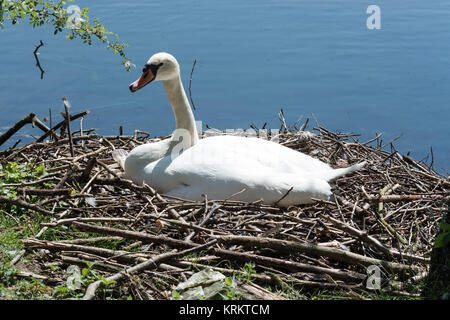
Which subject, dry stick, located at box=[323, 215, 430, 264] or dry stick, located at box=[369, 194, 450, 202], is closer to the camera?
dry stick, located at box=[323, 215, 430, 264]

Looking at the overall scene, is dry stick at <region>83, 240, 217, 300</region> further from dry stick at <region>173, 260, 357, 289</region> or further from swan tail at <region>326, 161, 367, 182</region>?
swan tail at <region>326, 161, 367, 182</region>

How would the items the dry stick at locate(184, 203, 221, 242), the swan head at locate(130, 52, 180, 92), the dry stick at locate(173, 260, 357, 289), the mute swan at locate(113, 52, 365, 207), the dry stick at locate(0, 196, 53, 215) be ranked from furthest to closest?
the swan head at locate(130, 52, 180, 92)
the mute swan at locate(113, 52, 365, 207)
the dry stick at locate(0, 196, 53, 215)
the dry stick at locate(184, 203, 221, 242)
the dry stick at locate(173, 260, 357, 289)

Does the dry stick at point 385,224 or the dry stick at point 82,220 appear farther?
the dry stick at point 385,224

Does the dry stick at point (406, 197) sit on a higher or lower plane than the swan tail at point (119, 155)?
lower

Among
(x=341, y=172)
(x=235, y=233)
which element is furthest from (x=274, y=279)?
Result: (x=341, y=172)

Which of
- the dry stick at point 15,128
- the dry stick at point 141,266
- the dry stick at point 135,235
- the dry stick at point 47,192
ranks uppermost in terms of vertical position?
the dry stick at point 15,128

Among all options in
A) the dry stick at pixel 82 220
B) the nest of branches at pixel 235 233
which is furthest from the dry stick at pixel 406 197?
the dry stick at pixel 82 220

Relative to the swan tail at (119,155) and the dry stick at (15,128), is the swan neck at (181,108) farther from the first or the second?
the dry stick at (15,128)

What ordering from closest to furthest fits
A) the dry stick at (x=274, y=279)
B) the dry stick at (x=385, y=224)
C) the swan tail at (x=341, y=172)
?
the dry stick at (x=274, y=279), the dry stick at (x=385, y=224), the swan tail at (x=341, y=172)

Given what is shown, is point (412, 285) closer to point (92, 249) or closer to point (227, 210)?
point (227, 210)

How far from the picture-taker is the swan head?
6.25 meters

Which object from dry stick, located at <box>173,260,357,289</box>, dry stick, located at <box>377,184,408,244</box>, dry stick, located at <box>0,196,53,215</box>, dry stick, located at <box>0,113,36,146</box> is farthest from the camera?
dry stick, located at <box>0,113,36,146</box>

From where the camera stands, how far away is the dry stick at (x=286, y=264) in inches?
179

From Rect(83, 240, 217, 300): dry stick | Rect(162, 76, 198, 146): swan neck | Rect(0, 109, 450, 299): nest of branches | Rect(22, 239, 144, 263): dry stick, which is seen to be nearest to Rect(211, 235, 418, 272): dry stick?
Rect(0, 109, 450, 299): nest of branches
